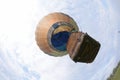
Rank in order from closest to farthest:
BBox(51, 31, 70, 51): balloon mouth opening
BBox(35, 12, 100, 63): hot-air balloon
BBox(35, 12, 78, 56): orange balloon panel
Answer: BBox(35, 12, 100, 63): hot-air balloon < BBox(51, 31, 70, 51): balloon mouth opening < BBox(35, 12, 78, 56): orange balloon panel

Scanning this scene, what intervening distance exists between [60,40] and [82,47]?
1.08 metres

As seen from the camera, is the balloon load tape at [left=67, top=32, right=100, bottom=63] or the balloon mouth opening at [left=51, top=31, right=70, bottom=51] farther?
the balloon mouth opening at [left=51, top=31, right=70, bottom=51]

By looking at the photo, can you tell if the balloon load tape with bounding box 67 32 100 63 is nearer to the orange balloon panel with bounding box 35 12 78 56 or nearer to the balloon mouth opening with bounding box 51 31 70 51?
the balloon mouth opening with bounding box 51 31 70 51

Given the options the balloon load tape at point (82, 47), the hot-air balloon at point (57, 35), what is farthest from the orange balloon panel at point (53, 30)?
the balloon load tape at point (82, 47)

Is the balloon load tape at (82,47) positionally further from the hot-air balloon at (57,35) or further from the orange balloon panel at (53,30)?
the orange balloon panel at (53,30)

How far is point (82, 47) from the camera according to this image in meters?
4.89

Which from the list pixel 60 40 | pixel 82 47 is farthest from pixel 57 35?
pixel 82 47

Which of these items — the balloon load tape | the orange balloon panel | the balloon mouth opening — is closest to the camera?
the balloon load tape

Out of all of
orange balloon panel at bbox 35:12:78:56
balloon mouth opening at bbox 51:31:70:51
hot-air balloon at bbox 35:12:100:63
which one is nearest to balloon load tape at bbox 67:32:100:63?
hot-air balloon at bbox 35:12:100:63

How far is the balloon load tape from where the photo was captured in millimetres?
4879

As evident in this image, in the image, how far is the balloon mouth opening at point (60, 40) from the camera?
18.8ft

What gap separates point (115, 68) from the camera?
24.8 ft

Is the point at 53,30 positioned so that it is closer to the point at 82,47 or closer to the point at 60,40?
the point at 60,40

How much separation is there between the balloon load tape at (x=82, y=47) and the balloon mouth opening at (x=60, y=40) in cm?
56
